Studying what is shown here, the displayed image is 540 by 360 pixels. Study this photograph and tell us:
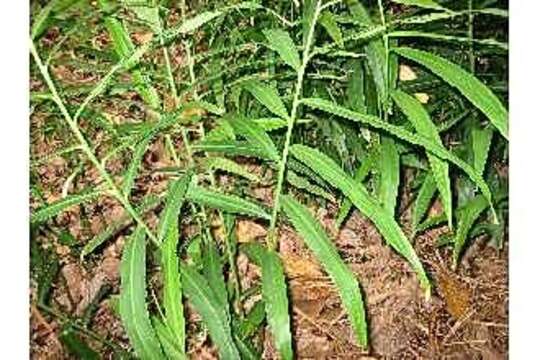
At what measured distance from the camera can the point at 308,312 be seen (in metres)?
1.35

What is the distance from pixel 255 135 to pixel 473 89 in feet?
0.74

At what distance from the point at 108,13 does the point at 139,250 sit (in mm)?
279

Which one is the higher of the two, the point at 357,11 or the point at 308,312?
the point at 357,11

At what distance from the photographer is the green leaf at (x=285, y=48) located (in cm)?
74

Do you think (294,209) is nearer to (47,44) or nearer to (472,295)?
(472,295)

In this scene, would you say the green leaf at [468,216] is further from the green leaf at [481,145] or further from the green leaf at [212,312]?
the green leaf at [212,312]

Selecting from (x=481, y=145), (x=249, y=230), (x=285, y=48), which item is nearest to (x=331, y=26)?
(x=285, y=48)

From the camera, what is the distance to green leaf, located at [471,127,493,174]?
3.20 feet

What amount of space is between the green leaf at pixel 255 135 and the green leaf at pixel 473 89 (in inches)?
7.4

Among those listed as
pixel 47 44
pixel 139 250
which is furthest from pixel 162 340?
pixel 47 44

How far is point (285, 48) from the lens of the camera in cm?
75
